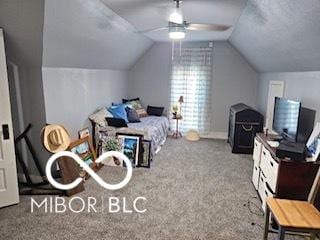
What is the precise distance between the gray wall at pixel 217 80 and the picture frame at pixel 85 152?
278 centimetres

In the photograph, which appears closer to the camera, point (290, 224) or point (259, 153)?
point (290, 224)

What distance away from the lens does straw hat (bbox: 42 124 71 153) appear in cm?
289

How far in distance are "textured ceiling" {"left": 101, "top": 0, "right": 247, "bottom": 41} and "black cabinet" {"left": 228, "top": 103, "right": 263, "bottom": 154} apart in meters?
1.82

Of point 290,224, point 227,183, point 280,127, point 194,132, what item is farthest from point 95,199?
point 194,132

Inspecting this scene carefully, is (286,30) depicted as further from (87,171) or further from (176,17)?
(87,171)

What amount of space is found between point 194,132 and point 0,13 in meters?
4.44

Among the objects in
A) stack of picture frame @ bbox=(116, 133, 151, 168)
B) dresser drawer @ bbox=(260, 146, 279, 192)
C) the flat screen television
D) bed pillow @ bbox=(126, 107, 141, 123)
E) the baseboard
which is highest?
the flat screen television

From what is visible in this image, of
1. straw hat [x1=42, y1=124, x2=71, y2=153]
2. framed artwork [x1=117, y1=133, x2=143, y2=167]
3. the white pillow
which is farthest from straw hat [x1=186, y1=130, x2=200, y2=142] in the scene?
straw hat [x1=42, y1=124, x2=71, y2=153]

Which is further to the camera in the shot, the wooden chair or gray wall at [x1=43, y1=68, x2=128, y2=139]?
gray wall at [x1=43, y1=68, x2=128, y2=139]

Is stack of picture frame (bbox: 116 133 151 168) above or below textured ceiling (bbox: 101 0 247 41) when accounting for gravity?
below

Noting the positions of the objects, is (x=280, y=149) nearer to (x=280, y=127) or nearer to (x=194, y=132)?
(x=280, y=127)

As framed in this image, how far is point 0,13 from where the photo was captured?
2359 mm

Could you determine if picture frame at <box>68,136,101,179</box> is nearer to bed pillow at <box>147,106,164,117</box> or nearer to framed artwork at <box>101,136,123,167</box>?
framed artwork at <box>101,136,123,167</box>

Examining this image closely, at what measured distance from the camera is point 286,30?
2.49m
